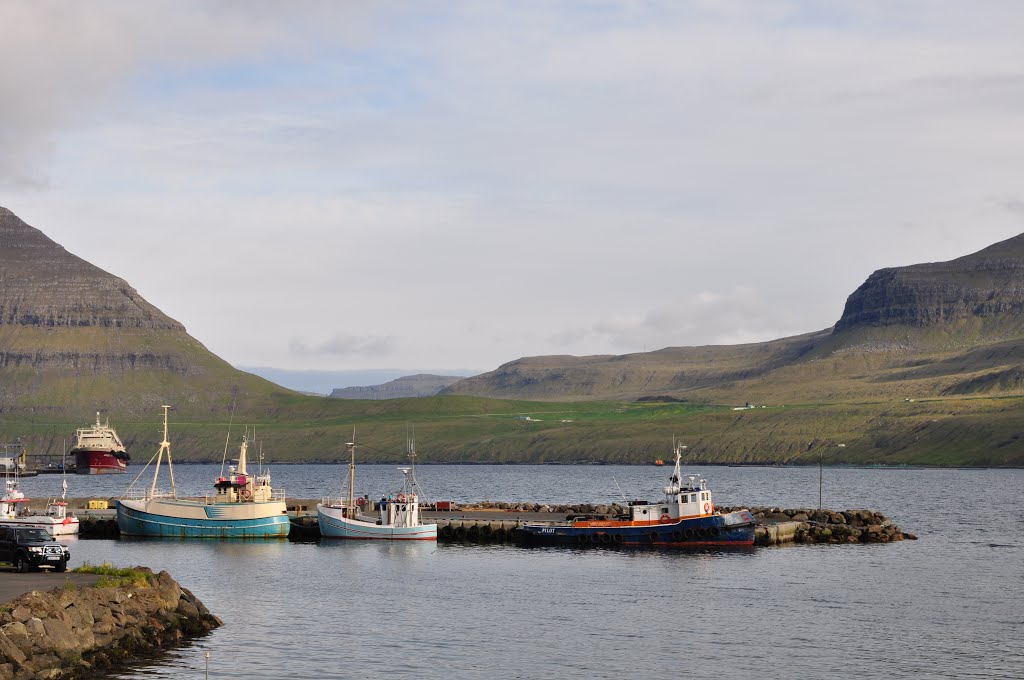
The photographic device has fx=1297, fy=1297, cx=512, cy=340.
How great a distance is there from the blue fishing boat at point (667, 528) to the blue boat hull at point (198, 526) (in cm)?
2120

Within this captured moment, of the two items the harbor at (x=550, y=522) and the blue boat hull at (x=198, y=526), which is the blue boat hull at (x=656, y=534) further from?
the blue boat hull at (x=198, y=526)

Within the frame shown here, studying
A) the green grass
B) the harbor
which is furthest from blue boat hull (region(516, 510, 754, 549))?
the green grass

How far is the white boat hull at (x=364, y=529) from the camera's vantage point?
352ft

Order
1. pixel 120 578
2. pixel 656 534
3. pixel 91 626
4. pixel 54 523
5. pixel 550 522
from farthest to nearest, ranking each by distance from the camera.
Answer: pixel 550 522 < pixel 54 523 < pixel 656 534 < pixel 120 578 < pixel 91 626

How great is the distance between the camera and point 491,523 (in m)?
111

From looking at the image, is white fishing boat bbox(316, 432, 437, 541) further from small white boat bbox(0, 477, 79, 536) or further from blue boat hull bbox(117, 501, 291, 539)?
small white boat bbox(0, 477, 79, 536)

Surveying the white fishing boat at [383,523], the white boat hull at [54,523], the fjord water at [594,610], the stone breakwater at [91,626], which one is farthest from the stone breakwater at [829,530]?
the stone breakwater at [91,626]

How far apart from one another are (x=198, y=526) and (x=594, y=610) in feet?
165

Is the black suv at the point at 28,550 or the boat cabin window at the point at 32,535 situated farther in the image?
the boat cabin window at the point at 32,535

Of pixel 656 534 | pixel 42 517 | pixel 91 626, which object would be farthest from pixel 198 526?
pixel 91 626

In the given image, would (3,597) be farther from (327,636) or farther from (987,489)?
(987,489)

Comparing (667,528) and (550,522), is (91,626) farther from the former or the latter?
(550,522)

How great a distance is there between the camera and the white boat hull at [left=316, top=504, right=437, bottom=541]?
107 metres

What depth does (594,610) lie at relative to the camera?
69.8 meters
